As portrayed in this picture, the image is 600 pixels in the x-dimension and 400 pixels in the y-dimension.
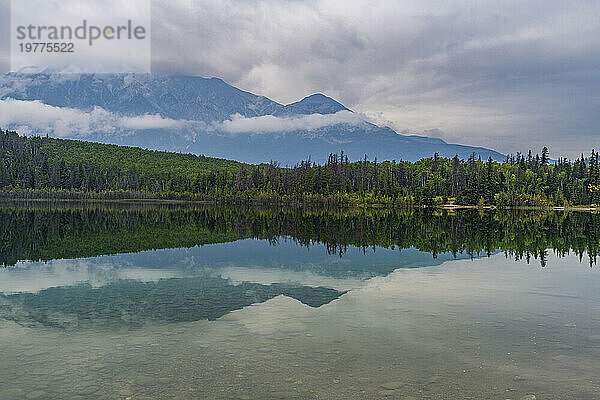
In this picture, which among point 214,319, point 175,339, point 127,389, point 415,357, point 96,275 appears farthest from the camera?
point 96,275

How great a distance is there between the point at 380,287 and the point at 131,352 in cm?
1557

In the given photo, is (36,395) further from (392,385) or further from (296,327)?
(392,385)

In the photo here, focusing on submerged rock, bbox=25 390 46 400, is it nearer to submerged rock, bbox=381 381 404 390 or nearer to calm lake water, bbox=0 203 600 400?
calm lake water, bbox=0 203 600 400

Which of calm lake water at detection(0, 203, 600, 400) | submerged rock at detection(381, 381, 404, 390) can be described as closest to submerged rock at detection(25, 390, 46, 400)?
calm lake water at detection(0, 203, 600, 400)

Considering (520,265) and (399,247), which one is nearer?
(520,265)

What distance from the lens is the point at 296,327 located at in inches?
722

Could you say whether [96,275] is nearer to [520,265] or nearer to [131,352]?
[131,352]

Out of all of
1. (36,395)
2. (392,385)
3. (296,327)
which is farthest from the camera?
(296,327)

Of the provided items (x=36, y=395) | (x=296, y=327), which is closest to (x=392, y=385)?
(x=296, y=327)

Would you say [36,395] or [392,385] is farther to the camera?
[392,385]

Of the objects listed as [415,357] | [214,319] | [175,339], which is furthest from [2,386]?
[415,357]

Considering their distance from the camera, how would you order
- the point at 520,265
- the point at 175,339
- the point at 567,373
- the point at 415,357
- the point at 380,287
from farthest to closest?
the point at 520,265, the point at 380,287, the point at 175,339, the point at 415,357, the point at 567,373

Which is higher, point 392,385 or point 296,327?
point 296,327

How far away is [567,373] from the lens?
13.9 metres
